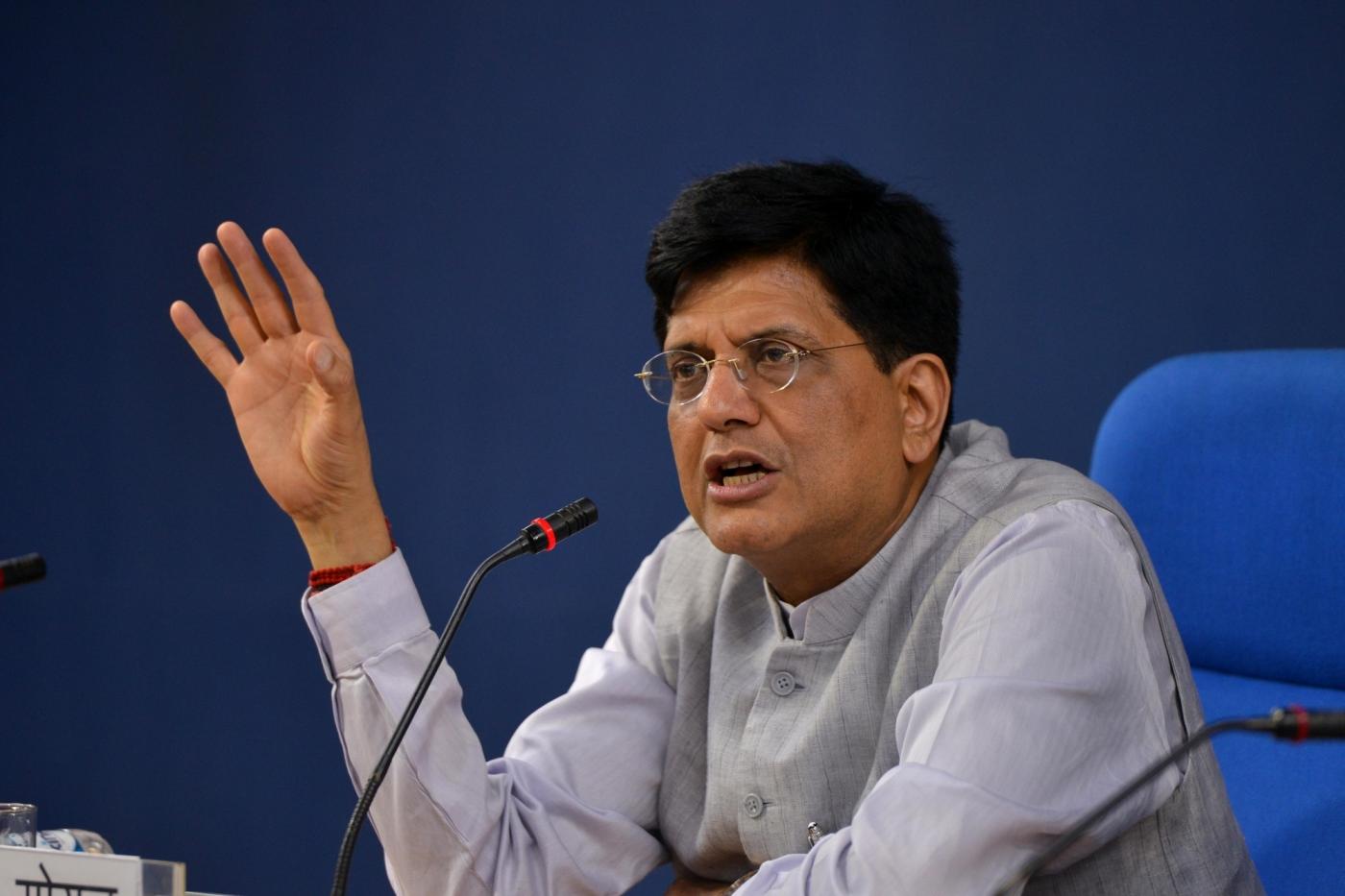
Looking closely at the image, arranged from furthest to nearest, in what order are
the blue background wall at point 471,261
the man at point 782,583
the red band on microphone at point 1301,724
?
the blue background wall at point 471,261
the man at point 782,583
the red band on microphone at point 1301,724

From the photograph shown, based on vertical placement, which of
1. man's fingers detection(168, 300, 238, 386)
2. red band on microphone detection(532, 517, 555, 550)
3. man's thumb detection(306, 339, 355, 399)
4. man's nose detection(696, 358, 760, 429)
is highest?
man's fingers detection(168, 300, 238, 386)

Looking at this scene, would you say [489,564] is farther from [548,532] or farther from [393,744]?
[393,744]

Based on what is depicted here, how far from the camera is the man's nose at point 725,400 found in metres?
1.53

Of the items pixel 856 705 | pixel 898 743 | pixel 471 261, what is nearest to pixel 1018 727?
pixel 898 743

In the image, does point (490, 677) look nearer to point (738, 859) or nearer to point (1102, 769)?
point (738, 859)

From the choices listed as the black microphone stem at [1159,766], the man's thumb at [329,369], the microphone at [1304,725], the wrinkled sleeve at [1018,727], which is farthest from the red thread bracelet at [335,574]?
the microphone at [1304,725]

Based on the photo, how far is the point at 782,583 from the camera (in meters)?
1.63

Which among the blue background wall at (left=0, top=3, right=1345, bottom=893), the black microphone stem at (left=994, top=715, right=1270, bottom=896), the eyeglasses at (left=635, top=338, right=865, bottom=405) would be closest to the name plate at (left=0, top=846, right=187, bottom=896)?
the black microphone stem at (left=994, top=715, right=1270, bottom=896)

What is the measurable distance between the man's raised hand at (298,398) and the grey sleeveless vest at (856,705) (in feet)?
1.31

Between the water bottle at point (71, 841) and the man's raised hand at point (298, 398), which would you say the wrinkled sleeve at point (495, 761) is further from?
the water bottle at point (71, 841)

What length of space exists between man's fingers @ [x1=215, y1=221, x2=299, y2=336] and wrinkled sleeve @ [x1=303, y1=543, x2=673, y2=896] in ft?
0.87

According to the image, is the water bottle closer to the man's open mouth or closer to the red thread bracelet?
the red thread bracelet

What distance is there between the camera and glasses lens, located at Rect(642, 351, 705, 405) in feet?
5.25

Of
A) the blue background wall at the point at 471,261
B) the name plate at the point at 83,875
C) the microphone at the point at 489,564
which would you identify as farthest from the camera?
the blue background wall at the point at 471,261
